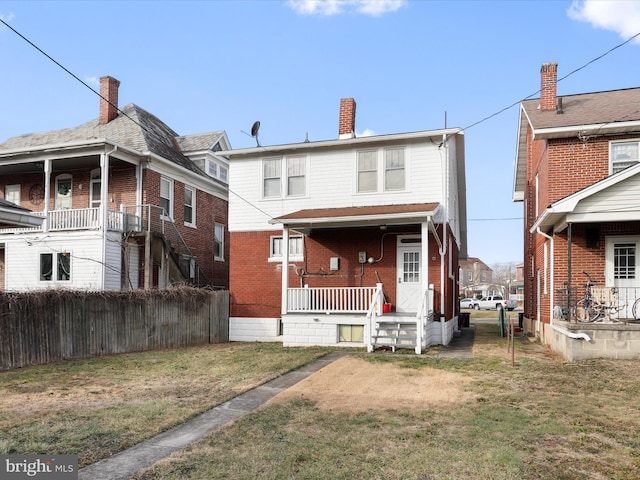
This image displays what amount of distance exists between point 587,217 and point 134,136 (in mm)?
16467

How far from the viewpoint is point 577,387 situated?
28.1 ft

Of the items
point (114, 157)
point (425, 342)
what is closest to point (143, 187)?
point (114, 157)

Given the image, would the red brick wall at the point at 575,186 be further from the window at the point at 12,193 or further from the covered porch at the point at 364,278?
the window at the point at 12,193

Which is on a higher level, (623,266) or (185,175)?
(185,175)

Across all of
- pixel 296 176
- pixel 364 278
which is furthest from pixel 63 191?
pixel 364 278

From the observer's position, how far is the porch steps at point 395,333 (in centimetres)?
1337

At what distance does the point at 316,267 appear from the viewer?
54.6 feet

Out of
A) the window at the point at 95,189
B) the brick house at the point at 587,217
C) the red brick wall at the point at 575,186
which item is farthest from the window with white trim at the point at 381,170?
the window at the point at 95,189

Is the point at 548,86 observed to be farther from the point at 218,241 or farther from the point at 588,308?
the point at 218,241

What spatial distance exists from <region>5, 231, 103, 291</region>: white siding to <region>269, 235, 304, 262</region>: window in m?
5.99

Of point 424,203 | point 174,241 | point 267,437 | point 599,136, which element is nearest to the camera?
point 267,437

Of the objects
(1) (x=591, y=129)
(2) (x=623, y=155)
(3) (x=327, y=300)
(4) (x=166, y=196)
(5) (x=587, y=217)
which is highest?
(1) (x=591, y=129)

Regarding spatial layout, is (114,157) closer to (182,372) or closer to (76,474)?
(182,372)

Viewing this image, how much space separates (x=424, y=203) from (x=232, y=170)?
22.4 ft
